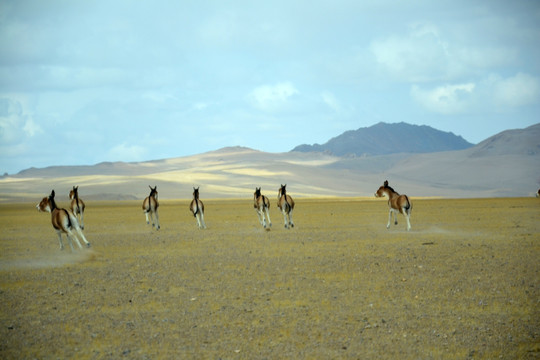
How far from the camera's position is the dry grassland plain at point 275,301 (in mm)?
8430

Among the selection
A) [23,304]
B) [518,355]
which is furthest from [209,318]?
[518,355]

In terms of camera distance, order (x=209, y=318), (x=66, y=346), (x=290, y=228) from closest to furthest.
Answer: (x=66, y=346) → (x=209, y=318) → (x=290, y=228)

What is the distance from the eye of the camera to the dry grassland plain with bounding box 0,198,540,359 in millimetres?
8430

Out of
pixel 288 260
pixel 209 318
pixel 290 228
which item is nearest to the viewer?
pixel 209 318

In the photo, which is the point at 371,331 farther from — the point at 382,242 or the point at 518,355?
the point at 382,242

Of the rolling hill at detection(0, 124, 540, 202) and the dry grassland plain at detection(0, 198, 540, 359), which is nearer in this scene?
the dry grassland plain at detection(0, 198, 540, 359)

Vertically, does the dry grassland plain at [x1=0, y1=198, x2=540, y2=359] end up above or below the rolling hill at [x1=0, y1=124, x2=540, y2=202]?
below

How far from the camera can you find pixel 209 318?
389 inches

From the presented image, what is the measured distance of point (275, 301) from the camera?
36.2 feet

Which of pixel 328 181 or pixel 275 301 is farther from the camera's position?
pixel 328 181

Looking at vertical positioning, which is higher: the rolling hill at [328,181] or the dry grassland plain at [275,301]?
the rolling hill at [328,181]

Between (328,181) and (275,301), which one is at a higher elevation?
(328,181)

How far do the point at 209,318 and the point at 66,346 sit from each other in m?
2.24

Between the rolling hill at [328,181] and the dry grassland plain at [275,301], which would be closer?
the dry grassland plain at [275,301]
